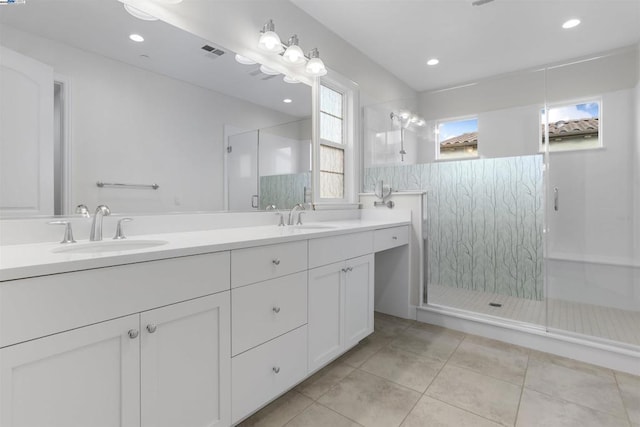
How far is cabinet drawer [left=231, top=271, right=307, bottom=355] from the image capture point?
3.77 ft

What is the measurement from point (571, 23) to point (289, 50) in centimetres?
238

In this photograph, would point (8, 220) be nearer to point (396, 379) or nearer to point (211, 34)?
point (211, 34)

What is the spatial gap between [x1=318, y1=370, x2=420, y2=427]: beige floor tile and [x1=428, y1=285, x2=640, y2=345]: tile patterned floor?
3.92 feet

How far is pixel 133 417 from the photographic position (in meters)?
0.87

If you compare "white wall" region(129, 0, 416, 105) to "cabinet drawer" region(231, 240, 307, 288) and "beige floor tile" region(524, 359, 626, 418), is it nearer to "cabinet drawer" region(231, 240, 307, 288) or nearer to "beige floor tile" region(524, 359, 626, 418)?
→ "cabinet drawer" region(231, 240, 307, 288)

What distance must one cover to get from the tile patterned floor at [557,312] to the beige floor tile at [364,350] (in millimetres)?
696

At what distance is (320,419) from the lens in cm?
135

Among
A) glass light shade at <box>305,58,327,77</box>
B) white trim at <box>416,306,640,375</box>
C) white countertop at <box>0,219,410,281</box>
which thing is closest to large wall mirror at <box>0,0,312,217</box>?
white countertop at <box>0,219,410,281</box>

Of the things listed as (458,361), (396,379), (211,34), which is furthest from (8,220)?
(458,361)

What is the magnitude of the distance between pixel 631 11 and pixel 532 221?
1.77 metres

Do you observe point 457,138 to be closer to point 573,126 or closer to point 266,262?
point 573,126

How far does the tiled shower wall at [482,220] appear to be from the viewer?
9.29 ft

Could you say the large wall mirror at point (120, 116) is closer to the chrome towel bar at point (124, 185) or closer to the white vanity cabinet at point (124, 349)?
the chrome towel bar at point (124, 185)

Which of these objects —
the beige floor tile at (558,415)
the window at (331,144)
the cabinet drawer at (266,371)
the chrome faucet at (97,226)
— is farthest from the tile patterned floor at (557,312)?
the chrome faucet at (97,226)
